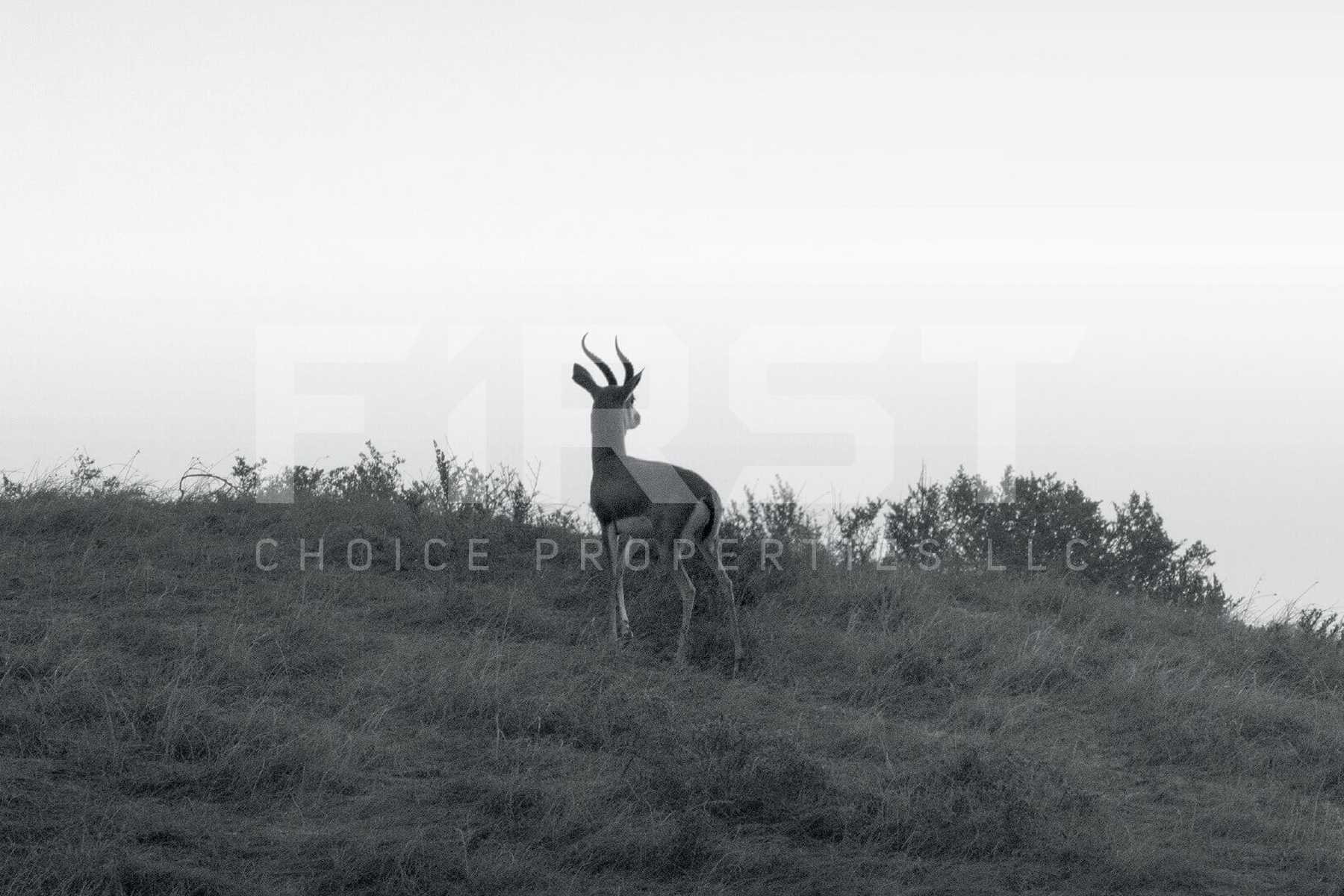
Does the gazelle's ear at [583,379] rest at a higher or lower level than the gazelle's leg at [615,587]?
higher

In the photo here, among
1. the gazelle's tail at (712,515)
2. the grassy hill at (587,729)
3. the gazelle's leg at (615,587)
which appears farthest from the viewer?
the gazelle's tail at (712,515)

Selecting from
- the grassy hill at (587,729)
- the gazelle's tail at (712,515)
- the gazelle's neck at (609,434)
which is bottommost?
the grassy hill at (587,729)

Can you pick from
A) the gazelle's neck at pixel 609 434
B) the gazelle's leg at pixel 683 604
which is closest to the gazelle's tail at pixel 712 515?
the gazelle's leg at pixel 683 604

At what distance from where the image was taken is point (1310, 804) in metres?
8.14

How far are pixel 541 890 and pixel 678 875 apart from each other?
0.72 m

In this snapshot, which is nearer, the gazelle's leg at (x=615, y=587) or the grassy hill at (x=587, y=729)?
the grassy hill at (x=587, y=729)

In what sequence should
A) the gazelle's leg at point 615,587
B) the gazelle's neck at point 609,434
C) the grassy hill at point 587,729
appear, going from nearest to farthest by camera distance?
the grassy hill at point 587,729
the gazelle's leg at point 615,587
the gazelle's neck at point 609,434

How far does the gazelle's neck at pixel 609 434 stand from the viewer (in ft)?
36.3

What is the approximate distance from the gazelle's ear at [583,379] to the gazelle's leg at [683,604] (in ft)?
5.96

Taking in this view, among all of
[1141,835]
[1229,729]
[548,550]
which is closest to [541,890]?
[1141,835]

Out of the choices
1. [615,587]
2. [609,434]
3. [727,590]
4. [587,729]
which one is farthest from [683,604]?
[587,729]

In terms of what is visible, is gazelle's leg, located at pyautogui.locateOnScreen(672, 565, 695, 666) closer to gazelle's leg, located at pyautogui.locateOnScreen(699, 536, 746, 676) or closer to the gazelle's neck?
gazelle's leg, located at pyautogui.locateOnScreen(699, 536, 746, 676)

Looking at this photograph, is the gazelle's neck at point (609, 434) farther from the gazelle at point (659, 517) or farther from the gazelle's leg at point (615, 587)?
the gazelle's leg at point (615, 587)

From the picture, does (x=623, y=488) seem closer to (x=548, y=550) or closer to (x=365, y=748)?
(x=548, y=550)
